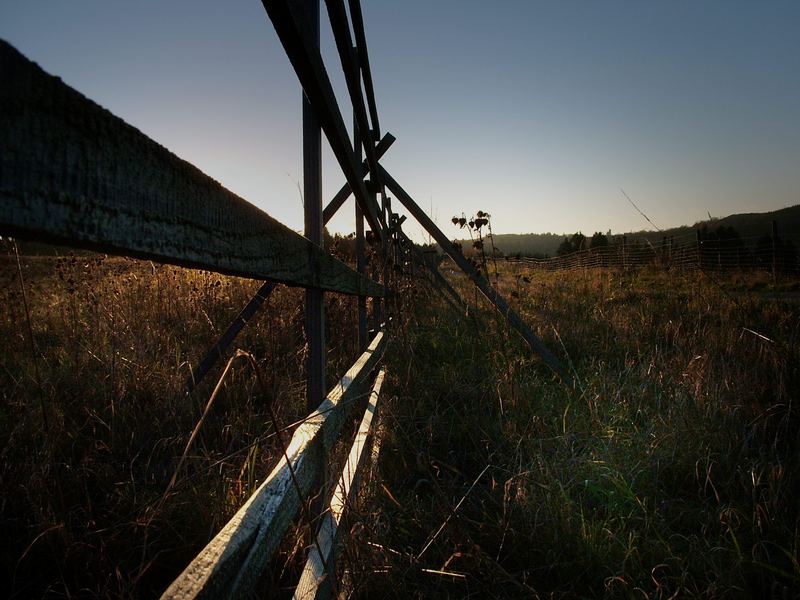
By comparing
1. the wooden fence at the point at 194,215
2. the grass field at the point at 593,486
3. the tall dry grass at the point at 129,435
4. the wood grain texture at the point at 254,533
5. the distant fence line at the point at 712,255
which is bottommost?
the grass field at the point at 593,486

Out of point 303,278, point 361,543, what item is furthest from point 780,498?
point 303,278

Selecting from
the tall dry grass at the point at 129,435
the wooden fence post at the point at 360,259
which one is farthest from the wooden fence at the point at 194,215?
the wooden fence post at the point at 360,259

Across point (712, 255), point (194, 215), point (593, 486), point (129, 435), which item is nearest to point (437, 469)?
point (593, 486)

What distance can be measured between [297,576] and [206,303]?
3.38 meters

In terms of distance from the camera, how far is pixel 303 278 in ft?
3.11

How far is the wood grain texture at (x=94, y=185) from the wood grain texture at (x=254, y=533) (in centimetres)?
43

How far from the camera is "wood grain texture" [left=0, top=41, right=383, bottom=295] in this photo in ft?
0.91

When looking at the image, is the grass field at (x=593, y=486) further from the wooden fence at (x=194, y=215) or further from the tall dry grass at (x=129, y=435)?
the tall dry grass at (x=129, y=435)

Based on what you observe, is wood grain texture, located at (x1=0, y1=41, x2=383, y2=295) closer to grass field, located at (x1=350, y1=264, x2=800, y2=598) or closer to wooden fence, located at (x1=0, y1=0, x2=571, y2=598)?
wooden fence, located at (x1=0, y1=0, x2=571, y2=598)

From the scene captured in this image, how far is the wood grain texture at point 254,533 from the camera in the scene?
2.04 ft

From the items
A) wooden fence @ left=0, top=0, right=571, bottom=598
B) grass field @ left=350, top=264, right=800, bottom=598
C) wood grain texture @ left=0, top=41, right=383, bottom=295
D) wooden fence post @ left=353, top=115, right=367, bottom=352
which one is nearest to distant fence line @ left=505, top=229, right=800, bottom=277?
grass field @ left=350, top=264, right=800, bottom=598

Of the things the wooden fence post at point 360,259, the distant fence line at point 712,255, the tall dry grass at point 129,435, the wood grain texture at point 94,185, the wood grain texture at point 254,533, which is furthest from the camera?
the distant fence line at point 712,255

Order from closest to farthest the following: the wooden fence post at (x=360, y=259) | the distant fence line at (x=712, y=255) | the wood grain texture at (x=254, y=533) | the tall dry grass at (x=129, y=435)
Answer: the wood grain texture at (x=254, y=533), the tall dry grass at (x=129, y=435), the wooden fence post at (x=360, y=259), the distant fence line at (x=712, y=255)

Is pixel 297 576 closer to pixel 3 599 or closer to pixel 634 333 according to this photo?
pixel 3 599
